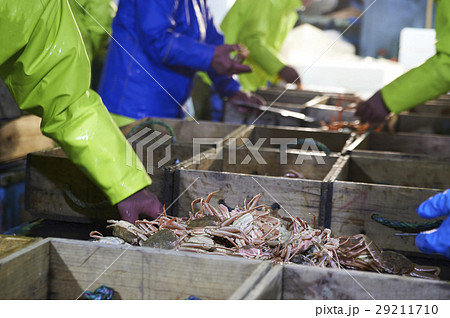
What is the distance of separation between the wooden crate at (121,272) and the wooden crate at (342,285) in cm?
5

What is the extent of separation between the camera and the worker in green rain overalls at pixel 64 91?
1667mm

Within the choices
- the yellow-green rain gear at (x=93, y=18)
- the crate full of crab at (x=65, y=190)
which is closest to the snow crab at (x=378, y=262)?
the crate full of crab at (x=65, y=190)

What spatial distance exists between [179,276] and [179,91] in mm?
2349

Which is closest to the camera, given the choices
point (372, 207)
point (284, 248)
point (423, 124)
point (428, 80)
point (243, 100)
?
point (284, 248)

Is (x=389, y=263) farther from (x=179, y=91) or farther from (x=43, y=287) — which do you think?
(x=179, y=91)

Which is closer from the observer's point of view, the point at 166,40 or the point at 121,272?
the point at 121,272

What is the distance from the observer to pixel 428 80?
306 centimetres

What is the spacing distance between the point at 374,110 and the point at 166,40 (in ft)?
4.05

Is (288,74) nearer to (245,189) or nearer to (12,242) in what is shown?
(245,189)

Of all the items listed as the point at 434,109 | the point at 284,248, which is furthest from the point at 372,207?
the point at 434,109

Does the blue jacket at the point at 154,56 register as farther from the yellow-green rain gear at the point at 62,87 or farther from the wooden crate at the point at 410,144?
the yellow-green rain gear at the point at 62,87

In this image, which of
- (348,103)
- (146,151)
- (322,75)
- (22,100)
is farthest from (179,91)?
(322,75)

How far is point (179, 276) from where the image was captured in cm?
136

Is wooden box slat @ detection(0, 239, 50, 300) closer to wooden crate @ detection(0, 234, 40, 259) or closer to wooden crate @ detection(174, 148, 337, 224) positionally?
wooden crate @ detection(0, 234, 40, 259)
